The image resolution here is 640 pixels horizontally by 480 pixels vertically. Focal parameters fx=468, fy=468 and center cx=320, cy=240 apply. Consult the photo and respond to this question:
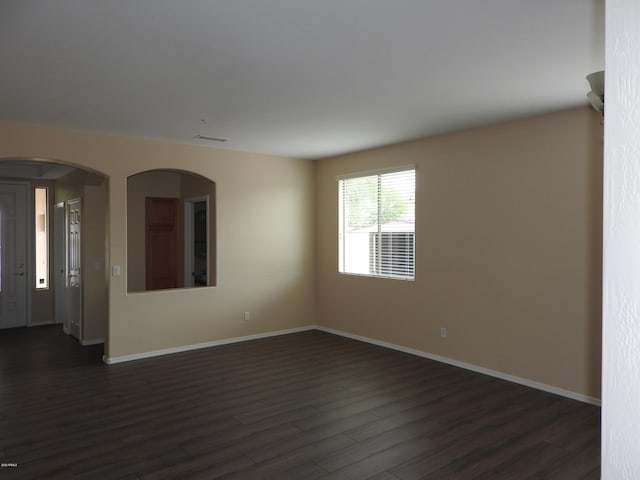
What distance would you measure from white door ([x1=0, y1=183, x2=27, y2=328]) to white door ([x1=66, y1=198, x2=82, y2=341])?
1216 millimetres

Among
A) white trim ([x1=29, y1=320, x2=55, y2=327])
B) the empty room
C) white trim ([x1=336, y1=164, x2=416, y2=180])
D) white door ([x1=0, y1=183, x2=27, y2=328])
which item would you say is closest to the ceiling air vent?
the empty room

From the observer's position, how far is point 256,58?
118 inches

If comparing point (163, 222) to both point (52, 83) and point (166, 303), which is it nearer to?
point (166, 303)

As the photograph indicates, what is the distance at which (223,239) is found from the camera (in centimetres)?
621

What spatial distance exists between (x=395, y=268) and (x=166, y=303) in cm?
287

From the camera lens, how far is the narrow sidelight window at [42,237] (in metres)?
7.80

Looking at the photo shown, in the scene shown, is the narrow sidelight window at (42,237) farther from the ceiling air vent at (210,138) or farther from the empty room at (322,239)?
the ceiling air vent at (210,138)

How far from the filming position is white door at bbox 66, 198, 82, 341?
651 cm

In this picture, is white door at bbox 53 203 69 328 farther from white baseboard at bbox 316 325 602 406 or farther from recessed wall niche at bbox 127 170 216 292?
white baseboard at bbox 316 325 602 406

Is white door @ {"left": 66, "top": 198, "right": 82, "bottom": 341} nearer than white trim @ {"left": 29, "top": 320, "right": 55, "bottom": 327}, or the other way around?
white door @ {"left": 66, "top": 198, "right": 82, "bottom": 341}

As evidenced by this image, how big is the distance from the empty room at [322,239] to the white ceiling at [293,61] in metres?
0.03

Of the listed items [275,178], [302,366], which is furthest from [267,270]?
[302,366]

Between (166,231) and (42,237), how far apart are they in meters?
2.28

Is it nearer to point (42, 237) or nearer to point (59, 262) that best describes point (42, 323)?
point (59, 262)
